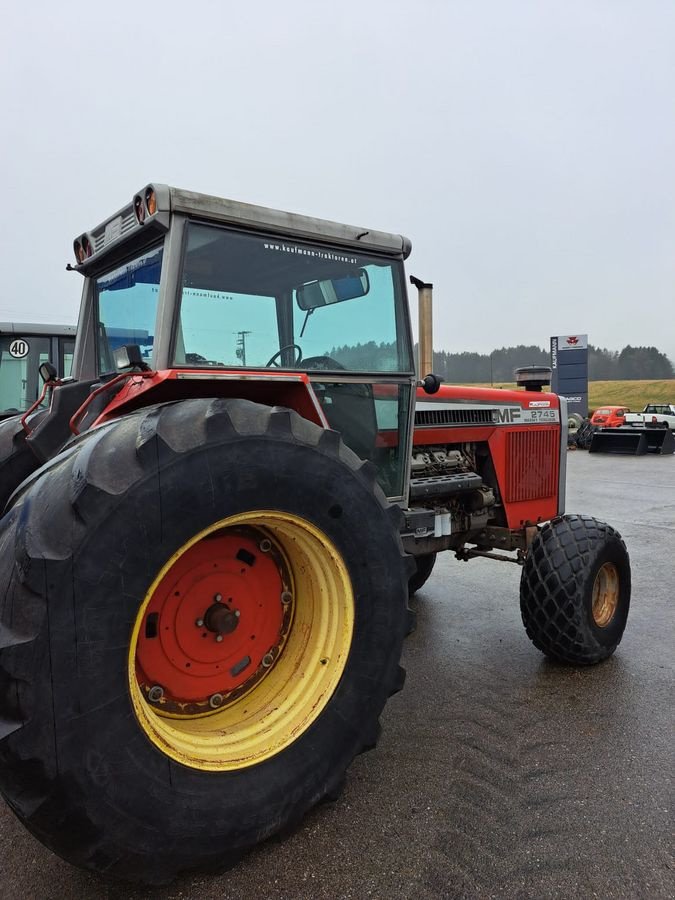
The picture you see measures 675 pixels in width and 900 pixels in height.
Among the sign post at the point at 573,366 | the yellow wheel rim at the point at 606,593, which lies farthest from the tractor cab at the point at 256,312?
the sign post at the point at 573,366

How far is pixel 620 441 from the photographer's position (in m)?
17.9

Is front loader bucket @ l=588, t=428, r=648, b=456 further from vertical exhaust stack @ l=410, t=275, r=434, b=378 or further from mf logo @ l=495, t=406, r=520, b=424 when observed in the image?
vertical exhaust stack @ l=410, t=275, r=434, b=378

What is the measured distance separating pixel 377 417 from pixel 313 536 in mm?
1076

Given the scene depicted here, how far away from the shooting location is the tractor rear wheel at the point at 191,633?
1627mm

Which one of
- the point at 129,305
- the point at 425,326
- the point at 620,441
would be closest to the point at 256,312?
the point at 129,305

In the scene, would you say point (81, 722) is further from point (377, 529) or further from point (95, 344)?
point (95, 344)

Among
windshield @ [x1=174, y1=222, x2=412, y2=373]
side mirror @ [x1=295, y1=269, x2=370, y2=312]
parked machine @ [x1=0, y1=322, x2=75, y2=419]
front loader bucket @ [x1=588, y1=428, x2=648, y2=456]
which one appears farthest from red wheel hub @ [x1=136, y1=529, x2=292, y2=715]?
front loader bucket @ [x1=588, y1=428, x2=648, y2=456]

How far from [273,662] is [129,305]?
70.0 inches

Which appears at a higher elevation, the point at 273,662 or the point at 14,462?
the point at 14,462

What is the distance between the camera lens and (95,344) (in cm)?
342

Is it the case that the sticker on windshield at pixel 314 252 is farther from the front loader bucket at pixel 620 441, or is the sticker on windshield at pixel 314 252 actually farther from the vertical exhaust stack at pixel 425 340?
Result: the front loader bucket at pixel 620 441

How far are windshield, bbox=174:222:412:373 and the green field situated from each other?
40392 mm

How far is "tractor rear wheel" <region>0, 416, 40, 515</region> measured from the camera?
3.18m

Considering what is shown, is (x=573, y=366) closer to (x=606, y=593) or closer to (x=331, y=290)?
(x=606, y=593)
